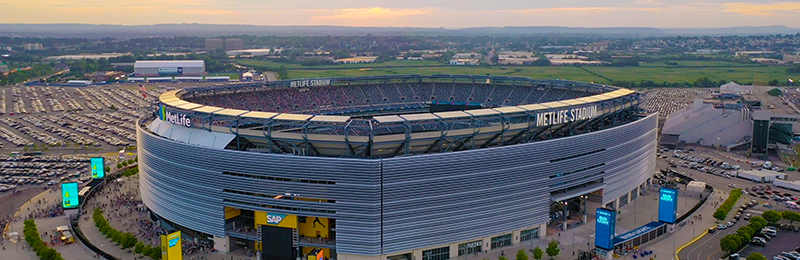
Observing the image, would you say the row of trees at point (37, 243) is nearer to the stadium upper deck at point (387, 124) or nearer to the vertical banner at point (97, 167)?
the vertical banner at point (97, 167)

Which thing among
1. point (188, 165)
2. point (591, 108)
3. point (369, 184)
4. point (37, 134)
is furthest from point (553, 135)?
point (37, 134)

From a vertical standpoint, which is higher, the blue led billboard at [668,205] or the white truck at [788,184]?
the blue led billboard at [668,205]

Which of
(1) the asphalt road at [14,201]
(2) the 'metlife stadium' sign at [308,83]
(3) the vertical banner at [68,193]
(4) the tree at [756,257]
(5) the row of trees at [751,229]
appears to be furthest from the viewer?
(2) the 'metlife stadium' sign at [308,83]

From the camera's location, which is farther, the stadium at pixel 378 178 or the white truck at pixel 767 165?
the white truck at pixel 767 165

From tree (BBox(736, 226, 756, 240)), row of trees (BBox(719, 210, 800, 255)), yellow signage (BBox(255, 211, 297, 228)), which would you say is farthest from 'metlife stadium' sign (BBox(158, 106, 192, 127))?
tree (BBox(736, 226, 756, 240))

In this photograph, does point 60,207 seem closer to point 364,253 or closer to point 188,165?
point 188,165

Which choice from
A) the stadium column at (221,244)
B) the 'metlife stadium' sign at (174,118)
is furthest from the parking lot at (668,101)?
the stadium column at (221,244)

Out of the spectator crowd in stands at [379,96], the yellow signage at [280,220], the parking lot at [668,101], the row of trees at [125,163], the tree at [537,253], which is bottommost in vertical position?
the row of trees at [125,163]
